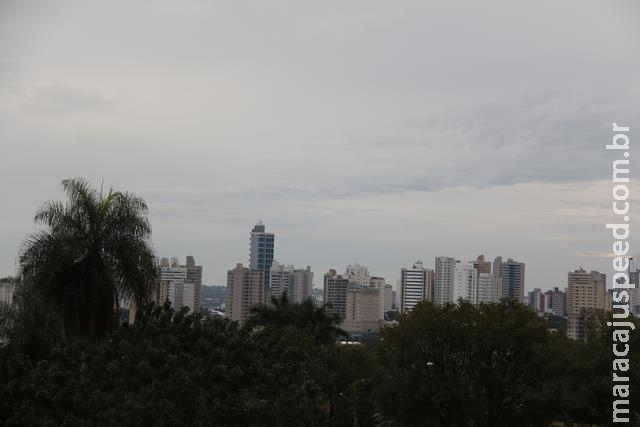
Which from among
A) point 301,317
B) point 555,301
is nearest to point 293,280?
point 555,301

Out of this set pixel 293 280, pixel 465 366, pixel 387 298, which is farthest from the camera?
pixel 387 298

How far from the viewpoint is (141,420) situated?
43.4ft

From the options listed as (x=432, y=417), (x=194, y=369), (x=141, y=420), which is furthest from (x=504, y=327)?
(x=141, y=420)

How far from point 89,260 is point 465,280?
13973 centimetres

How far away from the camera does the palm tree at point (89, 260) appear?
50.3ft

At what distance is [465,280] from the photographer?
151000mm

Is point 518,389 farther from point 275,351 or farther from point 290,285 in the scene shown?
point 290,285

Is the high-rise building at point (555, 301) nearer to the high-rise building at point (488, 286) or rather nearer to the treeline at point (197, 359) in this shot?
the high-rise building at point (488, 286)

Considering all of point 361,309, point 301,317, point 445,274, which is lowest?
point 361,309

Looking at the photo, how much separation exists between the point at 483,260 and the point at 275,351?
143514 millimetres

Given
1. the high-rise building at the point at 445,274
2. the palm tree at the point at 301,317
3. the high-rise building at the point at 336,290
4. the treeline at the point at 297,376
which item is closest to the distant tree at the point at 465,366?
the treeline at the point at 297,376

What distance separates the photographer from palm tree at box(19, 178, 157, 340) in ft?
50.3

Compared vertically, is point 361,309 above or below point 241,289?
below

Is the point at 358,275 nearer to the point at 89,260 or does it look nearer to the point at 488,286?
the point at 488,286
